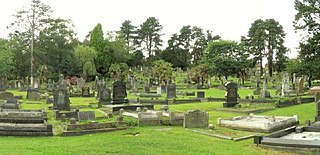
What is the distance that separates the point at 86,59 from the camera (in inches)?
2970

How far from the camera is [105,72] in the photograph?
271ft

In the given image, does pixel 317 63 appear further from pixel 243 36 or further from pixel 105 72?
pixel 243 36

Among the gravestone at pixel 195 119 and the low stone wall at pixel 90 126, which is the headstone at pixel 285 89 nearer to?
the gravestone at pixel 195 119

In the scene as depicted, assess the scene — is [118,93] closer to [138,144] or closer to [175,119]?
[175,119]

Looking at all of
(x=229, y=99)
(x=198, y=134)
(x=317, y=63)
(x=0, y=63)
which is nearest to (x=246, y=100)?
(x=229, y=99)

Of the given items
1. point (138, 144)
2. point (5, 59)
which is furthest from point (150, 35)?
point (138, 144)

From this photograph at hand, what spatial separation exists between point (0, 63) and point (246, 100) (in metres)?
38.4

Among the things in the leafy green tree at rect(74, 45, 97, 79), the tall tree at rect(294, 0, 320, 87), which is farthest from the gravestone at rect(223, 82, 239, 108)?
the leafy green tree at rect(74, 45, 97, 79)

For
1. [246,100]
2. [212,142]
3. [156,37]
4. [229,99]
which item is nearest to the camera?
[212,142]

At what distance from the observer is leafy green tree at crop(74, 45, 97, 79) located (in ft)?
245

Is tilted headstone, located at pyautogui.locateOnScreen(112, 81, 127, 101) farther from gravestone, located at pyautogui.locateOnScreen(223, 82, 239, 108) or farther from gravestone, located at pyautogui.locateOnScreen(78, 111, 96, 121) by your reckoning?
gravestone, located at pyautogui.locateOnScreen(78, 111, 96, 121)

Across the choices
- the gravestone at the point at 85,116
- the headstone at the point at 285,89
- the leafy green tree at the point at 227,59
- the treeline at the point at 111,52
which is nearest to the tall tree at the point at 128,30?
the treeline at the point at 111,52

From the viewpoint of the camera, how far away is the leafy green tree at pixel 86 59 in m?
74.7

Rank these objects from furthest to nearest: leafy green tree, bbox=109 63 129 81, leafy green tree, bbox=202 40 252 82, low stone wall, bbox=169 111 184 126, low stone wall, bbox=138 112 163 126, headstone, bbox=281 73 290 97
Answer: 1. leafy green tree, bbox=202 40 252 82
2. leafy green tree, bbox=109 63 129 81
3. headstone, bbox=281 73 290 97
4. low stone wall, bbox=169 111 184 126
5. low stone wall, bbox=138 112 163 126
